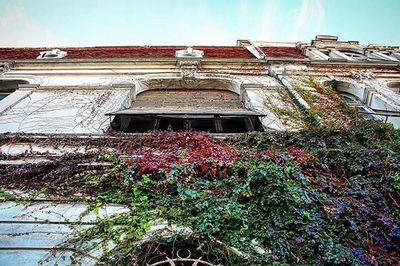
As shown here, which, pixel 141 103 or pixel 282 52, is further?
pixel 282 52

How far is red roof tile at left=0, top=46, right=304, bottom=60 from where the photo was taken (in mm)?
12703

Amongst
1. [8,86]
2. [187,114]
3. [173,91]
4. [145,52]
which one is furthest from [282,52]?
[8,86]

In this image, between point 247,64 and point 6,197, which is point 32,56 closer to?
point 247,64

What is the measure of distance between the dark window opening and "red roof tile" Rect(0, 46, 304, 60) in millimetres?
5563

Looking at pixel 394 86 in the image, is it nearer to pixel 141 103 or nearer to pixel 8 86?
pixel 141 103

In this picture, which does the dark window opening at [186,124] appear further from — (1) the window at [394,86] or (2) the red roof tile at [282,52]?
(2) the red roof tile at [282,52]

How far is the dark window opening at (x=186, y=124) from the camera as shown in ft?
23.6

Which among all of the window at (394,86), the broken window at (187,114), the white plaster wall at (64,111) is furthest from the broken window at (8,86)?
the window at (394,86)

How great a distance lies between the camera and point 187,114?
685 cm

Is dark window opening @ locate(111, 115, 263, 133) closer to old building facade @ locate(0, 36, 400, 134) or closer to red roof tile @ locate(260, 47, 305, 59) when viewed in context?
old building facade @ locate(0, 36, 400, 134)

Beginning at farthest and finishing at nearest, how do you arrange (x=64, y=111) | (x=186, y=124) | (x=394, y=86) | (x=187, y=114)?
(x=394, y=86)
(x=64, y=111)
(x=186, y=124)
(x=187, y=114)

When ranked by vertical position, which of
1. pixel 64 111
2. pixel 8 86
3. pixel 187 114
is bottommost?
pixel 187 114

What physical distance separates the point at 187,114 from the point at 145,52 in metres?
7.73

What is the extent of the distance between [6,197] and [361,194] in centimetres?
532
